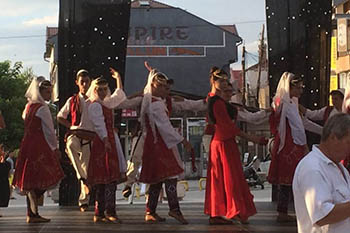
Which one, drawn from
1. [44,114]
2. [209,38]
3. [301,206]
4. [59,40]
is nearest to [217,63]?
[209,38]

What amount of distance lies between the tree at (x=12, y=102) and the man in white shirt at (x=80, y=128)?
89.1ft

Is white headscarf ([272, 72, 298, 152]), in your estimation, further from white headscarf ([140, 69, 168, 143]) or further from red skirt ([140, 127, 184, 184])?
white headscarf ([140, 69, 168, 143])

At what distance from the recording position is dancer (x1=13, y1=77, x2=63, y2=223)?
8438 millimetres

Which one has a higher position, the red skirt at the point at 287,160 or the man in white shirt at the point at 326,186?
the man in white shirt at the point at 326,186

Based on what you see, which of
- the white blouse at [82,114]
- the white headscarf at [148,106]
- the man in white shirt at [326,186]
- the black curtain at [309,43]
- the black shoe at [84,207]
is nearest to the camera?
the man in white shirt at [326,186]

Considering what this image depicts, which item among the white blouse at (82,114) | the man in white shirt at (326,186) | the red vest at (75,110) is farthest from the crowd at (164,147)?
the man in white shirt at (326,186)

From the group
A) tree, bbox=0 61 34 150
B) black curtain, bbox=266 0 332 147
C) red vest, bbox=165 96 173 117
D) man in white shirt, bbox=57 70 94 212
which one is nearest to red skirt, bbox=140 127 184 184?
red vest, bbox=165 96 173 117

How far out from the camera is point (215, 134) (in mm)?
7961

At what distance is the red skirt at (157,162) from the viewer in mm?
8188

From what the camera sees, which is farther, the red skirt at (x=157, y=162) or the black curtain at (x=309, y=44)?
the black curtain at (x=309, y=44)

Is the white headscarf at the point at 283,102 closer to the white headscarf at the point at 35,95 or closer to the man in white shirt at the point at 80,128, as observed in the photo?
the man in white shirt at the point at 80,128

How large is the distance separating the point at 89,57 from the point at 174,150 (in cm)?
292

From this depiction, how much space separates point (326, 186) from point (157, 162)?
499 cm

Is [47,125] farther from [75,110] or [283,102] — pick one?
[283,102]
